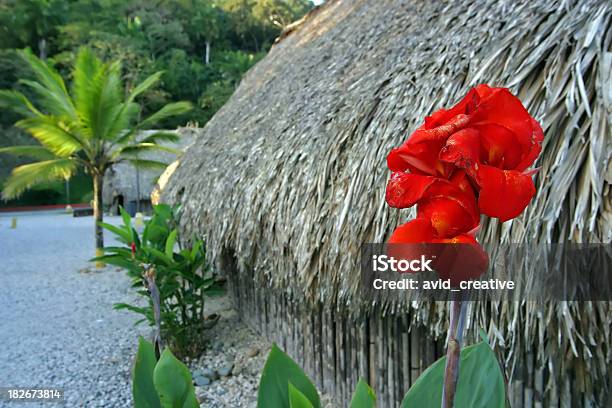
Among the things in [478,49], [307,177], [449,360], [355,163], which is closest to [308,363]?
[307,177]

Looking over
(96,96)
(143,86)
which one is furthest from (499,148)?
(143,86)

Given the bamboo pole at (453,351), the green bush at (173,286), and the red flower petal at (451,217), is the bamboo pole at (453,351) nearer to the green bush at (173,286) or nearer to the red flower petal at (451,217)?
the red flower petal at (451,217)

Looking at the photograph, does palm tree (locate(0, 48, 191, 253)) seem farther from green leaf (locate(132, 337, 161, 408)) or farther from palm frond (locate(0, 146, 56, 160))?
green leaf (locate(132, 337, 161, 408))

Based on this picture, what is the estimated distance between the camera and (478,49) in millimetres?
1605

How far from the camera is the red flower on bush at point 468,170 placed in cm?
41

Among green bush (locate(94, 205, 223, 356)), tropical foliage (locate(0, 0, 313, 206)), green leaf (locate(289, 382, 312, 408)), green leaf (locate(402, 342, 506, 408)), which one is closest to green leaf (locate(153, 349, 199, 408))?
green leaf (locate(289, 382, 312, 408))

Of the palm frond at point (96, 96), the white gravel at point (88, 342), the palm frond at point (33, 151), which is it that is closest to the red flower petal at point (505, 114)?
the white gravel at point (88, 342)

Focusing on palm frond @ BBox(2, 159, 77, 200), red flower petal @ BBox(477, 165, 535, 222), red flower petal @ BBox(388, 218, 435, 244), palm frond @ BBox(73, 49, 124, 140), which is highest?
palm frond @ BBox(73, 49, 124, 140)

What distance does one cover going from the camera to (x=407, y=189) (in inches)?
17.2

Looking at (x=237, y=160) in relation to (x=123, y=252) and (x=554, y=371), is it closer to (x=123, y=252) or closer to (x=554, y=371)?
(x=123, y=252)

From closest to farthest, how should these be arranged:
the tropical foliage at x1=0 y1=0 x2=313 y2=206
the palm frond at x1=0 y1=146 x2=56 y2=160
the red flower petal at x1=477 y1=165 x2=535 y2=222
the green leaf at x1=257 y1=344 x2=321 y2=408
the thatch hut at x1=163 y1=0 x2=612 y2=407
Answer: the red flower petal at x1=477 y1=165 x2=535 y2=222, the green leaf at x1=257 y1=344 x2=321 y2=408, the thatch hut at x1=163 y1=0 x2=612 y2=407, the palm frond at x1=0 y1=146 x2=56 y2=160, the tropical foliage at x1=0 y1=0 x2=313 y2=206

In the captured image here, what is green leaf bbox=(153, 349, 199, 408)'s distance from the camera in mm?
926

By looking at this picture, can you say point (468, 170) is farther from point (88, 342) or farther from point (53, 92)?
point (53, 92)

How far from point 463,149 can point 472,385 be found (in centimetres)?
49
